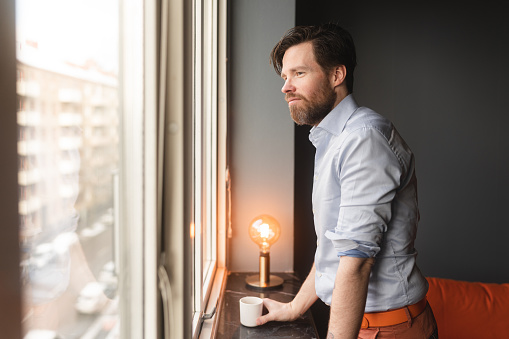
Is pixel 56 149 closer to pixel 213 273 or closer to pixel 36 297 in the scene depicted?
pixel 36 297

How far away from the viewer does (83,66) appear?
0.67 meters

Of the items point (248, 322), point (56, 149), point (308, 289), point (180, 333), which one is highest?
point (56, 149)

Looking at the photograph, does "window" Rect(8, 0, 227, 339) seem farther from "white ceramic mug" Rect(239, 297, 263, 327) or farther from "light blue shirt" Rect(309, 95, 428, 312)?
"white ceramic mug" Rect(239, 297, 263, 327)

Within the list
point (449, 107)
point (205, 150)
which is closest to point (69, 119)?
point (205, 150)

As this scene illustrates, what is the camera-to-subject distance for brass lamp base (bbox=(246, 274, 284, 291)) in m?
2.01

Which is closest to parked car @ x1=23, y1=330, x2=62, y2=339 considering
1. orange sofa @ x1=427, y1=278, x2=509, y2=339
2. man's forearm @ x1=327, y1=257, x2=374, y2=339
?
man's forearm @ x1=327, y1=257, x2=374, y2=339

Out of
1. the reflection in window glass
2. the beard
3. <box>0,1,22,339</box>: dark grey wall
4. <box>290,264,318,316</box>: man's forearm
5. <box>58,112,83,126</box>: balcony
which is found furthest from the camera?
<box>290,264,318,316</box>: man's forearm

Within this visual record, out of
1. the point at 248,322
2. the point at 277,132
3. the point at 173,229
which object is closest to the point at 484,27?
the point at 277,132

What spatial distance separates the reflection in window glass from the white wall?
4.88ft

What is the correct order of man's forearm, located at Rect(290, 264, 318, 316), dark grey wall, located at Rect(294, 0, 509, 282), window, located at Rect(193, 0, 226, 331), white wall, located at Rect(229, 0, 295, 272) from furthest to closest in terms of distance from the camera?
dark grey wall, located at Rect(294, 0, 509, 282) < white wall, located at Rect(229, 0, 295, 272) < window, located at Rect(193, 0, 226, 331) < man's forearm, located at Rect(290, 264, 318, 316)

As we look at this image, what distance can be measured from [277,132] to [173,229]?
156cm

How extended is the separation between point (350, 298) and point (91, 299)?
2.31 feet

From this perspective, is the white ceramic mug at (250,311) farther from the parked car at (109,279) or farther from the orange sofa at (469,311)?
the orange sofa at (469,311)

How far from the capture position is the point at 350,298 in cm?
117
